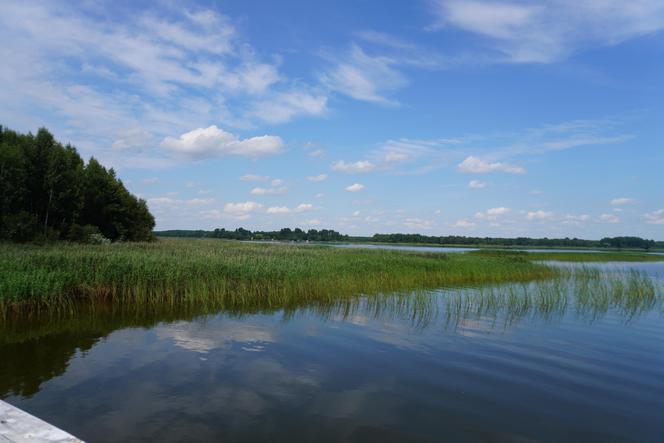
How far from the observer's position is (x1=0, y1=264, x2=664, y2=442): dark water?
20.0 ft

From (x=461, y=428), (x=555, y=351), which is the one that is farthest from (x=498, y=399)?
(x=555, y=351)

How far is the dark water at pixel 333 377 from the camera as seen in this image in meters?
6.09

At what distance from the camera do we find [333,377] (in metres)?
8.23

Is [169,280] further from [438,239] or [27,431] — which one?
[438,239]

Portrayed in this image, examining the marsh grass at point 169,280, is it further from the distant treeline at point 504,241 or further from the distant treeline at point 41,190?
the distant treeline at point 504,241

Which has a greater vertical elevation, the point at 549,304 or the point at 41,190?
the point at 41,190

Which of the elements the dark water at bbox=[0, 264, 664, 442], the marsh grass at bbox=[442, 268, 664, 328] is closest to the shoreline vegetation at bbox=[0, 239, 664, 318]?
the dark water at bbox=[0, 264, 664, 442]

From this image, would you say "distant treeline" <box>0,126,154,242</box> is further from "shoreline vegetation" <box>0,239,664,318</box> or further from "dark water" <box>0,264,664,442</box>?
"dark water" <box>0,264,664,442</box>

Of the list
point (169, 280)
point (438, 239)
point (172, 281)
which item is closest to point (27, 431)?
point (169, 280)

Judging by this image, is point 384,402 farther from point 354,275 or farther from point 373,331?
point 354,275

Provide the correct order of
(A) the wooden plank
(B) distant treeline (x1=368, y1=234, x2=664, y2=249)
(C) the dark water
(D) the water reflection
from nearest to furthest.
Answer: (A) the wooden plank < (C) the dark water < (D) the water reflection < (B) distant treeline (x1=368, y1=234, x2=664, y2=249)

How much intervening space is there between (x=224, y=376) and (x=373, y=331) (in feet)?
17.8

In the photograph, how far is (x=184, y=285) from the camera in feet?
51.4

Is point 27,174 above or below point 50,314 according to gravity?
above
